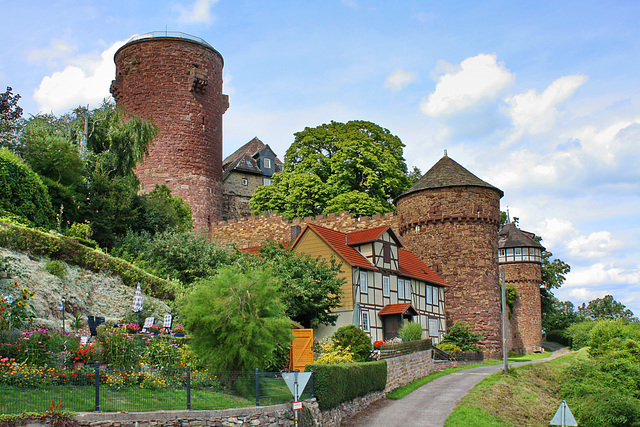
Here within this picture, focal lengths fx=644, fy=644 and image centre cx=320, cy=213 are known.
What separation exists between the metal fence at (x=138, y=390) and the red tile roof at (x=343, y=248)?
10.9 metres

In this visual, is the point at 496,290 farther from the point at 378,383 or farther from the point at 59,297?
the point at 59,297


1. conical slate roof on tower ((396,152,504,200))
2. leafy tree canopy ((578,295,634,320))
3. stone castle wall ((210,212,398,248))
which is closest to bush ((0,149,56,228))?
stone castle wall ((210,212,398,248))

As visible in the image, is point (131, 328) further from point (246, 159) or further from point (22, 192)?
point (246, 159)

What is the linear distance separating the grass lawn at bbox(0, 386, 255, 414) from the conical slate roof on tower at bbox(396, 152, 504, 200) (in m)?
24.2

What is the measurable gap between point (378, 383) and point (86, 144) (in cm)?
1901

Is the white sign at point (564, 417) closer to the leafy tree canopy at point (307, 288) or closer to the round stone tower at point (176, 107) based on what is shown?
the leafy tree canopy at point (307, 288)

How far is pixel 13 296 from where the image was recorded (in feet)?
53.2

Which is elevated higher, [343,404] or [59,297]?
[59,297]

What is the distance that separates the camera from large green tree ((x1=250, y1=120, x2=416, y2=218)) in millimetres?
41594

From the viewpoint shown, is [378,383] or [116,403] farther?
[378,383]

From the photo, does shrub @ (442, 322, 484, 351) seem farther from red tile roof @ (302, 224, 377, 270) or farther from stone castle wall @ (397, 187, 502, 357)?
red tile roof @ (302, 224, 377, 270)

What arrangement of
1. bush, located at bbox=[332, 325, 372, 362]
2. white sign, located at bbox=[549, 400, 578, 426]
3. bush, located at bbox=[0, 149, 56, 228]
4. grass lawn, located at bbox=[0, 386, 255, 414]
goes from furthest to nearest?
1. bush, located at bbox=[0, 149, 56, 228]
2. bush, located at bbox=[332, 325, 372, 362]
3. white sign, located at bbox=[549, 400, 578, 426]
4. grass lawn, located at bbox=[0, 386, 255, 414]

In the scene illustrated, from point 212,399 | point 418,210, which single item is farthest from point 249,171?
point 212,399

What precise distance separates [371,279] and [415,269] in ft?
18.3
